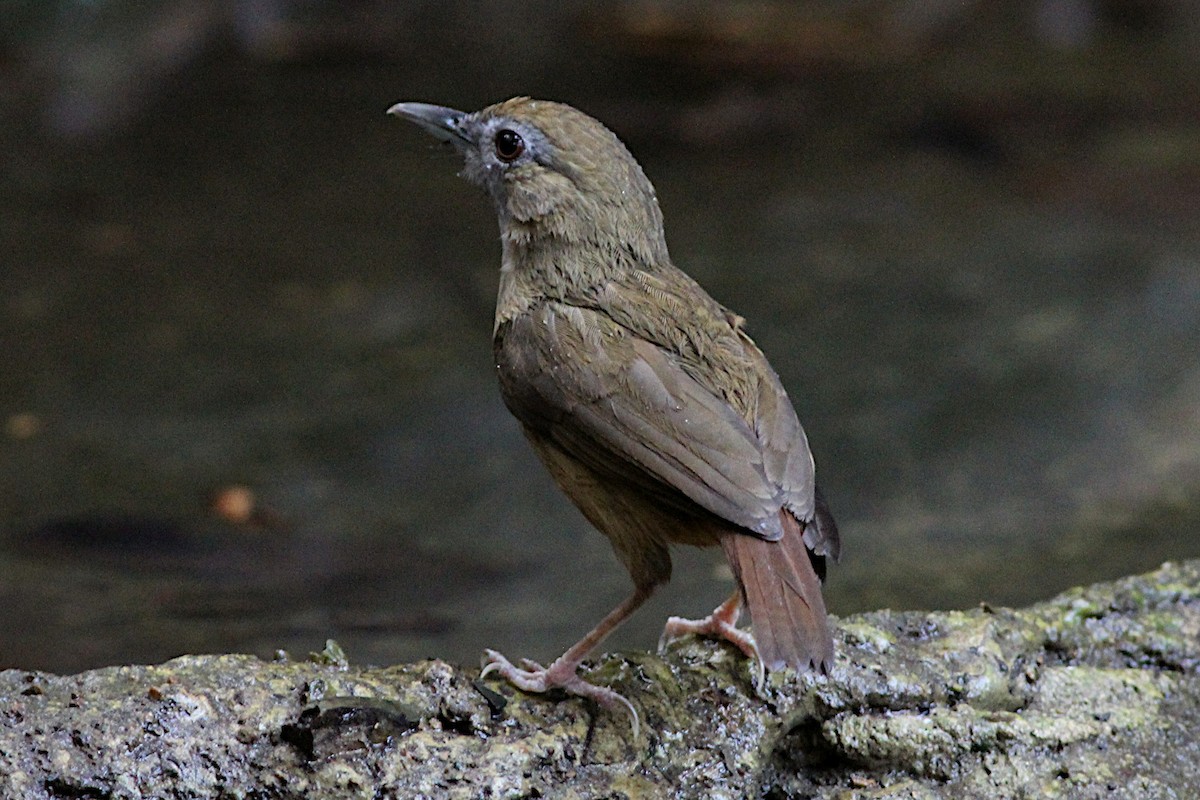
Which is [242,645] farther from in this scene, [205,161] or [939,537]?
[205,161]

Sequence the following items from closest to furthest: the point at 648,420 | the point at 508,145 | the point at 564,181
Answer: the point at 648,420 < the point at 564,181 < the point at 508,145

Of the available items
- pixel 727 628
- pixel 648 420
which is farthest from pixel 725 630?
pixel 648 420

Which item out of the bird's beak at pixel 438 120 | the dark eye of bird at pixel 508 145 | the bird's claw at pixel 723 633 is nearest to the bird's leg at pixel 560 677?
the bird's claw at pixel 723 633

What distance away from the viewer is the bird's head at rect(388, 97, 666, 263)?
429 centimetres

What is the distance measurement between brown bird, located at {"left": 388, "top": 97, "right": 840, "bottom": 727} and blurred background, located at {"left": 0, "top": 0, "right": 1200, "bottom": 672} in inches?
58.6

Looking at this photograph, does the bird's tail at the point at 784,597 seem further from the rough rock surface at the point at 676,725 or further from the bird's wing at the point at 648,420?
the rough rock surface at the point at 676,725

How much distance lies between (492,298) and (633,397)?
175 inches

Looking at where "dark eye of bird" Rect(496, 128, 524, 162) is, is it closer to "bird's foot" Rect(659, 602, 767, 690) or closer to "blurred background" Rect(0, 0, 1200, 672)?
"bird's foot" Rect(659, 602, 767, 690)

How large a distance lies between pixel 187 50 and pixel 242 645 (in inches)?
255

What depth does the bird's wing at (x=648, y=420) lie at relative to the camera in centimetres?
358

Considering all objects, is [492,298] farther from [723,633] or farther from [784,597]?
[784,597]

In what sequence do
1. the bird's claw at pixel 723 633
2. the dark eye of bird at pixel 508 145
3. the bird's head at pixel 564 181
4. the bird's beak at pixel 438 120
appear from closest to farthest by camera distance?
the bird's claw at pixel 723 633, the bird's head at pixel 564 181, the dark eye of bird at pixel 508 145, the bird's beak at pixel 438 120

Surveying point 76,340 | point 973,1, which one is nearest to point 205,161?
point 76,340

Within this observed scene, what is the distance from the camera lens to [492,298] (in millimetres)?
8156
